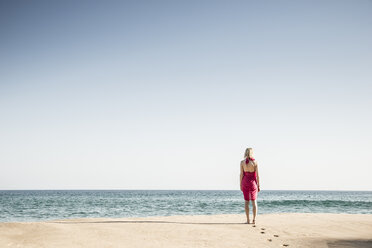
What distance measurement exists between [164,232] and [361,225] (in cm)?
579

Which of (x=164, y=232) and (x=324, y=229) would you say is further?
(x=324, y=229)

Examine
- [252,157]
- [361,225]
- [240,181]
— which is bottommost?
[361,225]

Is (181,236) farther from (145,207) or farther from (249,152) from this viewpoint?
(145,207)

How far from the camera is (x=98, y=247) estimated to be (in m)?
4.79

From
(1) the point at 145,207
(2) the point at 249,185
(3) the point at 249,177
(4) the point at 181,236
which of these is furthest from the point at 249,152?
(1) the point at 145,207

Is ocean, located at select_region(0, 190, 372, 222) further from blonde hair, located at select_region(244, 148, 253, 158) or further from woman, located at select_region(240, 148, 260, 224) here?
blonde hair, located at select_region(244, 148, 253, 158)

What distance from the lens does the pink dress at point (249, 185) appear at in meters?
7.34

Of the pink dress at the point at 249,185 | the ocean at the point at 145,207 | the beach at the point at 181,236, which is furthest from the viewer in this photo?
the ocean at the point at 145,207

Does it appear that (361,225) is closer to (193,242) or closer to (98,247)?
(193,242)

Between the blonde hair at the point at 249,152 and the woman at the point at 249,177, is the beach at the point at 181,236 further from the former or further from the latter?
the blonde hair at the point at 249,152

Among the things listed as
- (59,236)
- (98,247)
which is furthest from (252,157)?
(59,236)

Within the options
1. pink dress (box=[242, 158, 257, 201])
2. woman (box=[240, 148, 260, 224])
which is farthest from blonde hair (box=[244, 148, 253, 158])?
pink dress (box=[242, 158, 257, 201])

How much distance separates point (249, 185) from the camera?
7.43 metres

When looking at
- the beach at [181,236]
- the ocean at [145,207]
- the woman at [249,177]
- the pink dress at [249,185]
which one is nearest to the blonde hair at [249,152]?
the woman at [249,177]
